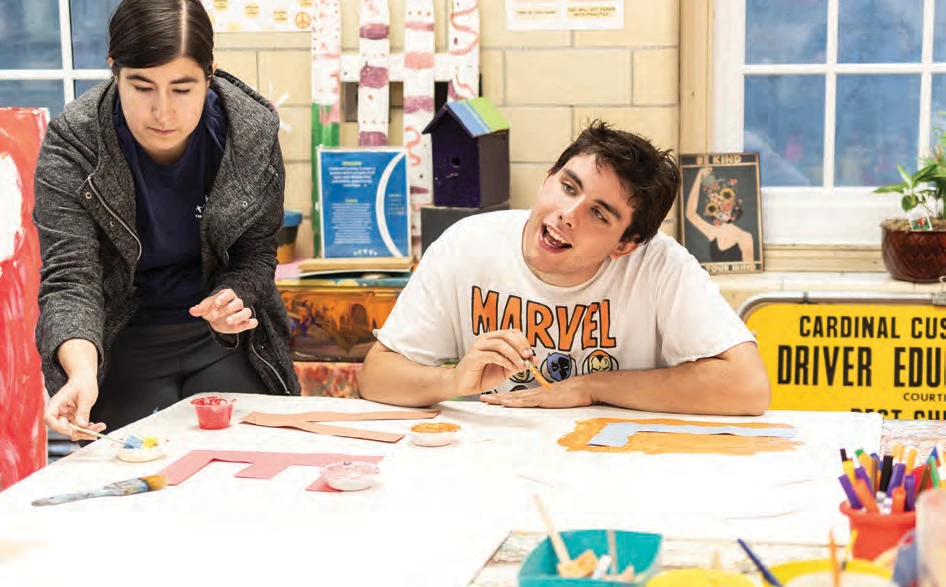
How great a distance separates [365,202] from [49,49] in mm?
1260

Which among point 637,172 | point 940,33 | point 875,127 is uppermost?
point 940,33

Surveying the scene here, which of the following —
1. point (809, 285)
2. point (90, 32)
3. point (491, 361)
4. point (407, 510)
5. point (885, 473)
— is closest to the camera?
point (885, 473)

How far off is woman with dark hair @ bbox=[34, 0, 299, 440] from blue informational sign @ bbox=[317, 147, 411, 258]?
78 centimetres

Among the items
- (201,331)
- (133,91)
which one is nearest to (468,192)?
(201,331)

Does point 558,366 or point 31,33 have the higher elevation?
point 31,33

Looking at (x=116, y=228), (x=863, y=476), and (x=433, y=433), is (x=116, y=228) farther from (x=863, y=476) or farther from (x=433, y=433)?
(x=863, y=476)

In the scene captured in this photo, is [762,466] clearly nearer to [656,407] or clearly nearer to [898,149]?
[656,407]

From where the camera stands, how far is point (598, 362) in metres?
2.17

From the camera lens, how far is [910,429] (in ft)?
6.37

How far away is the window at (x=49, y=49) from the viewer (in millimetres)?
3607

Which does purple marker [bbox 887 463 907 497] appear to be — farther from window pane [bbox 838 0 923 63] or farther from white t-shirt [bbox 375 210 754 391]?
window pane [bbox 838 0 923 63]

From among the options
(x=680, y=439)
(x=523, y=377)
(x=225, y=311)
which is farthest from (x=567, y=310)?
(x=225, y=311)

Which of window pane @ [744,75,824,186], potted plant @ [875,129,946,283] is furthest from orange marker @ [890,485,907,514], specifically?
window pane @ [744,75,824,186]

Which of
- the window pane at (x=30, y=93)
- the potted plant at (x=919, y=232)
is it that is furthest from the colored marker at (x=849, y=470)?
the window pane at (x=30, y=93)
